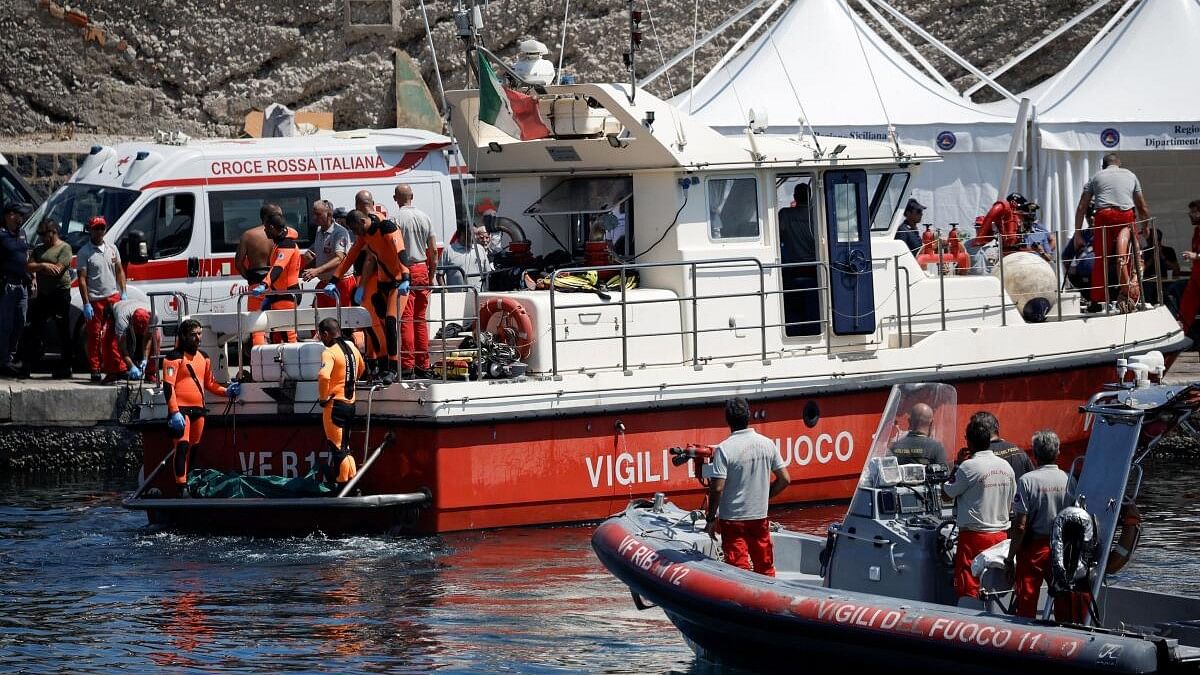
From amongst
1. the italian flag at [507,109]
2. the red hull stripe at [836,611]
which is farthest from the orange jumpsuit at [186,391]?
the red hull stripe at [836,611]

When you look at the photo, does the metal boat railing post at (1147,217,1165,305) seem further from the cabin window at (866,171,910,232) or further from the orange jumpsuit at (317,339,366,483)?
the orange jumpsuit at (317,339,366,483)

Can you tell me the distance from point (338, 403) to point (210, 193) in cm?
565

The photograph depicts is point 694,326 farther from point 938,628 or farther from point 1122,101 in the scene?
point 1122,101

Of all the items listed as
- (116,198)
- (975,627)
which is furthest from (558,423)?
(116,198)

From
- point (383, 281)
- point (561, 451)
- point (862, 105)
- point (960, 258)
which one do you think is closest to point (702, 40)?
point (862, 105)

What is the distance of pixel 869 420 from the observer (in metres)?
13.4

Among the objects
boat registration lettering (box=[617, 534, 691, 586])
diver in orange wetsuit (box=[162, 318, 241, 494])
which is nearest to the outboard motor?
boat registration lettering (box=[617, 534, 691, 586])

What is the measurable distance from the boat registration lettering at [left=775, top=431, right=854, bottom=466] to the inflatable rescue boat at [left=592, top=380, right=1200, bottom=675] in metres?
2.88

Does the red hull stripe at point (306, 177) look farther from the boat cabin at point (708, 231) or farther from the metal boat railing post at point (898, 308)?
the metal boat railing post at point (898, 308)

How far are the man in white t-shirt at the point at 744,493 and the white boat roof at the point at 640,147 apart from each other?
4148 mm

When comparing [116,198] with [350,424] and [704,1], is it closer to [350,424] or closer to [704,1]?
[350,424]

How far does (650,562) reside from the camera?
9320 millimetres

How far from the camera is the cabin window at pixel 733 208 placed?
44.4 ft

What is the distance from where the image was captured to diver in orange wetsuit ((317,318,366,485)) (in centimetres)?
1195
